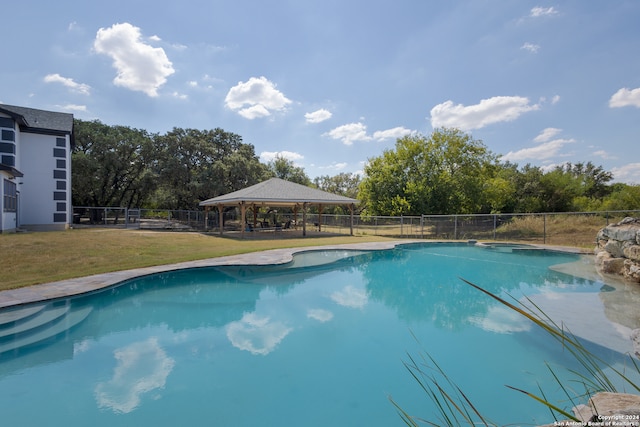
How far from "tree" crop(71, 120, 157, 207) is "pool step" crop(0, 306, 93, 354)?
75.2 ft

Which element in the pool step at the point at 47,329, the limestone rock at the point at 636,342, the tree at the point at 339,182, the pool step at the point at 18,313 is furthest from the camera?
the tree at the point at 339,182

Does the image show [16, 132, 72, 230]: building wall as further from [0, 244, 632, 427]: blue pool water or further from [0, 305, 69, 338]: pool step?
[0, 305, 69, 338]: pool step

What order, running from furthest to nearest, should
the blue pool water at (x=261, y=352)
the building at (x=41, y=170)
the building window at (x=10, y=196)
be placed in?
the building at (x=41, y=170) → the building window at (x=10, y=196) → the blue pool water at (x=261, y=352)

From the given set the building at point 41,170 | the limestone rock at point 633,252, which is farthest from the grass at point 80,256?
the limestone rock at point 633,252

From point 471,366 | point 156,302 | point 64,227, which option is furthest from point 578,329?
point 64,227

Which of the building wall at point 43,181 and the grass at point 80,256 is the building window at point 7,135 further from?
the grass at point 80,256

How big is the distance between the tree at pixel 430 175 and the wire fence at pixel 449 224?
6.52ft

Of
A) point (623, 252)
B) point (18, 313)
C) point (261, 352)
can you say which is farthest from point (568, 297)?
point (18, 313)

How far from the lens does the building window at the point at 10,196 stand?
→ 47.8 ft

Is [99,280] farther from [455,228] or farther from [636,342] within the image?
[455,228]

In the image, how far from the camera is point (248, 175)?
27.6m

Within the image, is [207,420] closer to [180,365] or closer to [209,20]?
[180,365]

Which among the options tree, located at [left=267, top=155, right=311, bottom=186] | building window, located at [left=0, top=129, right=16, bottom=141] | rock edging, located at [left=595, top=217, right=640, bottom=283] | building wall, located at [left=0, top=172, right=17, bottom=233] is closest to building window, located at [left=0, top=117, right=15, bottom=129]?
building window, located at [left=0, top=129, right=16, bottom=141]

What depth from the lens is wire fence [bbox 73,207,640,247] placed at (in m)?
16.1
